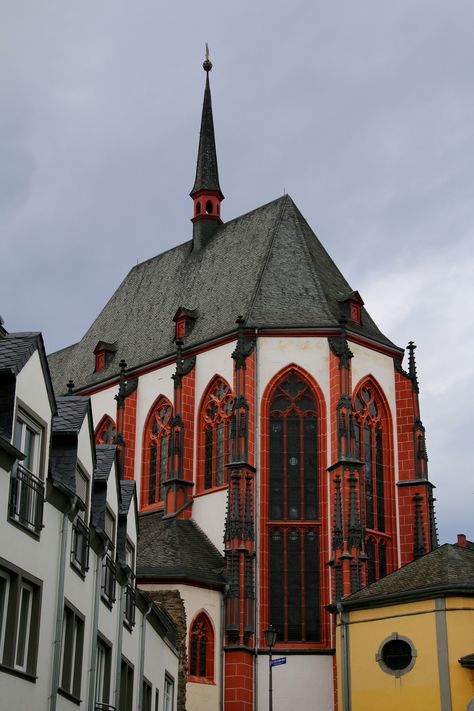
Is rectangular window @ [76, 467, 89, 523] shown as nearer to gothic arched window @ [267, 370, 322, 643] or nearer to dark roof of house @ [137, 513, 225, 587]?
dark roof of house @ [137, 513, 225, 587]

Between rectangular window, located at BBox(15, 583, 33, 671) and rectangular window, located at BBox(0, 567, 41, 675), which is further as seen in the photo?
rectangular window, located at BBox(15, 583, 33, 671)

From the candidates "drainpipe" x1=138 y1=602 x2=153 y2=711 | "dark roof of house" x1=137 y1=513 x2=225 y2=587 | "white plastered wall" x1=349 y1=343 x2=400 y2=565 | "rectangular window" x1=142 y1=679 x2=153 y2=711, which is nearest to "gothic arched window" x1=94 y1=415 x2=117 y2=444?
"dark roof of house" x1=137 y1=513 x2=225 y2=587

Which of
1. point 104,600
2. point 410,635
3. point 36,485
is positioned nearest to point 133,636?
point 104,600

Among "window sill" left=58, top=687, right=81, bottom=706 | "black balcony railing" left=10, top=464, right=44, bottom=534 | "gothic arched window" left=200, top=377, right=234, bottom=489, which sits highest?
"gothic arched window" left=200, top=377, right=234, bottom=489

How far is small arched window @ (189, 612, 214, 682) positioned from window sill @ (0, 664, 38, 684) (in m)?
22.9

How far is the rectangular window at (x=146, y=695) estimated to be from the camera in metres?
25.5

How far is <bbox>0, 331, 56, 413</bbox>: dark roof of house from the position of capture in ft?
51.3

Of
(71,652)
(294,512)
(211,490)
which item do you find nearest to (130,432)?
(211,490)

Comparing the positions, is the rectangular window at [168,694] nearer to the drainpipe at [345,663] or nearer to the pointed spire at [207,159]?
the drainpipe at [345,663]

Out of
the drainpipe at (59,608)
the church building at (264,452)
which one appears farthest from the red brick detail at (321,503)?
the drainpipe at (59,608)

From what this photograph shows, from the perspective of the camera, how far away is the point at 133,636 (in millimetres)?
24078

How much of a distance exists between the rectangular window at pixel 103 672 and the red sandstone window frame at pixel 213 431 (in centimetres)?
2188

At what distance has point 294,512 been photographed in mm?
41250

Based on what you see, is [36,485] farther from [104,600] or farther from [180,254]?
[180,254]
